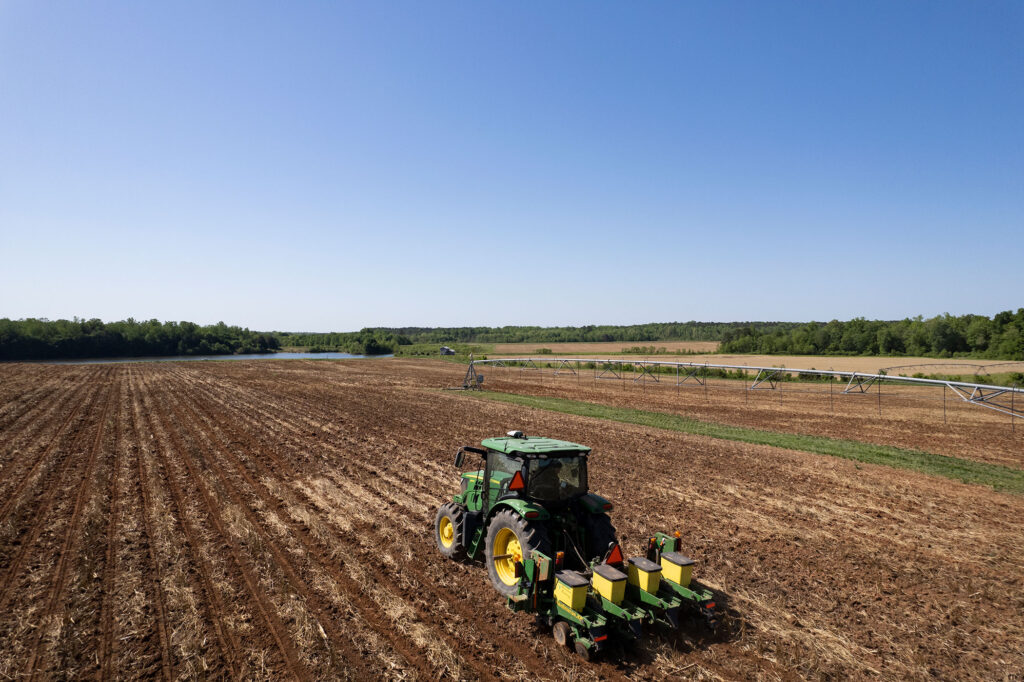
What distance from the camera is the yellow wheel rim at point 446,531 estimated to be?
8445mm

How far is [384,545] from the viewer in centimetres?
A: 891

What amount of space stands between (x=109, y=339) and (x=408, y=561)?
116 m

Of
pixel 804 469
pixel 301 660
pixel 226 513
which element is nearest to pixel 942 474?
pixel 804 469

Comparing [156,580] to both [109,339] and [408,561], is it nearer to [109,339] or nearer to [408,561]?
[408,561]

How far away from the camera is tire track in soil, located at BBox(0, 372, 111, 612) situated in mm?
7152

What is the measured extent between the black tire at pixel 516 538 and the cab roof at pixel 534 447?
34.1 inches

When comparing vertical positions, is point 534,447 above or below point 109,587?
above

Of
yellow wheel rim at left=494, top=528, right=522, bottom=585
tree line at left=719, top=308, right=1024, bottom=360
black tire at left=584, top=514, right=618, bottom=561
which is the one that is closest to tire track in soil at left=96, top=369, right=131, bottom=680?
yellow wheel rim at left=494, top=528, right=522, bottom=585

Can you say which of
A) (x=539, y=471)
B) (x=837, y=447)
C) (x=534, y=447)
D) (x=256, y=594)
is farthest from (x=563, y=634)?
(x=837, y=447)

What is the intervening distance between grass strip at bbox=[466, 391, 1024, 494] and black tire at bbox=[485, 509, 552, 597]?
14904 mm

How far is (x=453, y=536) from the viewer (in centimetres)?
817

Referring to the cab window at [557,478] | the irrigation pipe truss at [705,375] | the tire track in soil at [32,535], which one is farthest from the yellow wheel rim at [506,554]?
the irrigation pipe truss at [705,375]

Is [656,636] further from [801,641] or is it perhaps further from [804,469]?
[804,469]

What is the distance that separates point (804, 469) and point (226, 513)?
16.0 m
